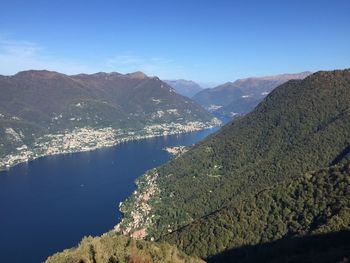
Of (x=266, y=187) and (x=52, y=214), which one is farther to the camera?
(x=52, y=214)

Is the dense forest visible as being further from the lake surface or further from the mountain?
the lake surface

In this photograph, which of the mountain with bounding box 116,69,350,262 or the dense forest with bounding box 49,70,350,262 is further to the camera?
the mountain with bounding box 116,69,350,262

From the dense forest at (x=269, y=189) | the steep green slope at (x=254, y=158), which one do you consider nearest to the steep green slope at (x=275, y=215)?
the dense forest at (x=269, y=189)

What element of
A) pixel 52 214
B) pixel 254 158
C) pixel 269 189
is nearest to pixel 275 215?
pixel 269 189

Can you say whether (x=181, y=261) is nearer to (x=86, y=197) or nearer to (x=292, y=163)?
(x=292, y=163)

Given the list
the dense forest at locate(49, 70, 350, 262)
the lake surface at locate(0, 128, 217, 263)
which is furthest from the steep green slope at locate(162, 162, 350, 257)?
the lake surface at locate(0, 128, 217, 263)

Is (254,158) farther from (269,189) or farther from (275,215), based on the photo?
(275,215)

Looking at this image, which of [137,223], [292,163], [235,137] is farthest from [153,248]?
[235,137]
